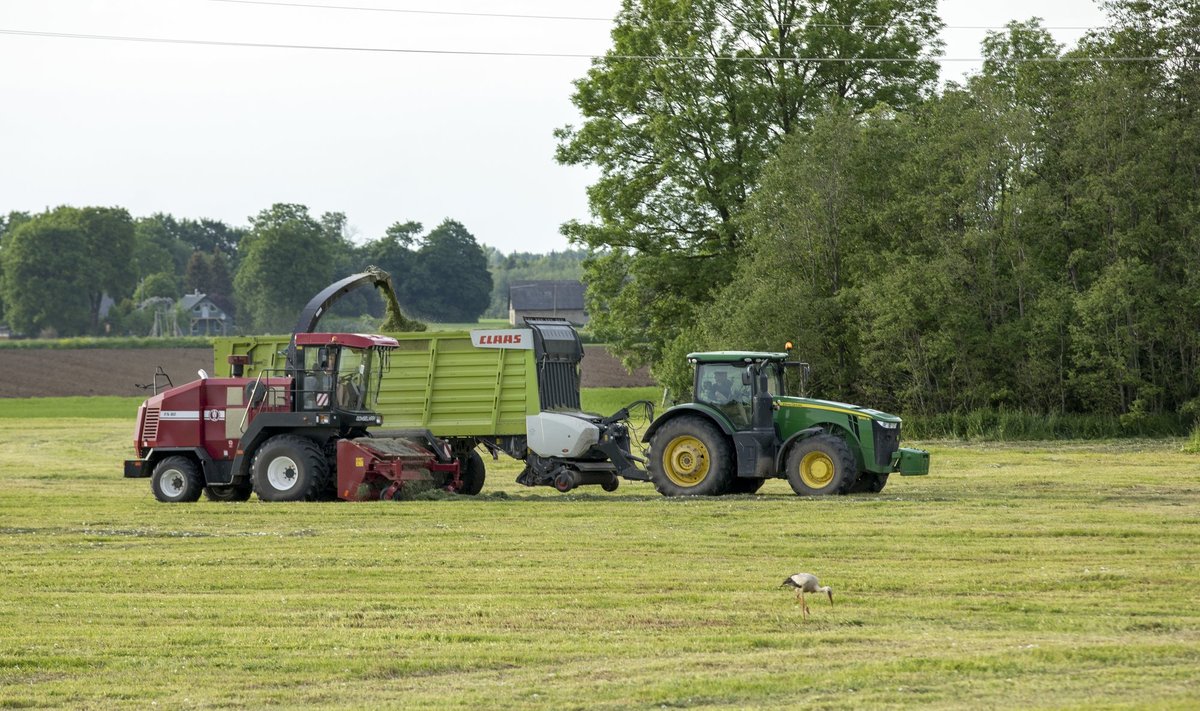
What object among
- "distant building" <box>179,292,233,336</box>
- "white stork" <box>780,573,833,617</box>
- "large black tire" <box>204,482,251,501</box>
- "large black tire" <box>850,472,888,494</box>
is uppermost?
"distant building" <box>179,292,233,336</box>

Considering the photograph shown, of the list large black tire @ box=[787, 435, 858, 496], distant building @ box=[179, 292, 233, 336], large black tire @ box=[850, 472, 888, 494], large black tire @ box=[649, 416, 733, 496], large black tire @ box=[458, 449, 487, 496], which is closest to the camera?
large black tire @ box=[787, 435, 858, 496]

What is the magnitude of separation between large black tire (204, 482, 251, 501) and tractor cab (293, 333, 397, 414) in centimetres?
191

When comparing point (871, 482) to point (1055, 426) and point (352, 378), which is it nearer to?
point (352, 378)

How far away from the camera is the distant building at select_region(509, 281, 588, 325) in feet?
335

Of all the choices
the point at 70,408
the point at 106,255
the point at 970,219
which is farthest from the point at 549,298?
the point at 970,219

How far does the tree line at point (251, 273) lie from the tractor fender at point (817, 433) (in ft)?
260

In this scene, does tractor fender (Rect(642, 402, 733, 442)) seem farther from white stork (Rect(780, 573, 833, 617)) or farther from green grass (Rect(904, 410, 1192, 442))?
green grass (Rect(904, 410, 1192, 442))

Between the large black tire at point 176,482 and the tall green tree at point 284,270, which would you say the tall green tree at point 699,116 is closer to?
the large black tire at point 176,482

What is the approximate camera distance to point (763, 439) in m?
21.9

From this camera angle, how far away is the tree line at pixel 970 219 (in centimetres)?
3547

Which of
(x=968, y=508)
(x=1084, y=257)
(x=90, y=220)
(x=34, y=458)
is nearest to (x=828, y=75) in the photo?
(x=1084, y=257)

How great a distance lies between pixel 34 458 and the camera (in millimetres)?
33469

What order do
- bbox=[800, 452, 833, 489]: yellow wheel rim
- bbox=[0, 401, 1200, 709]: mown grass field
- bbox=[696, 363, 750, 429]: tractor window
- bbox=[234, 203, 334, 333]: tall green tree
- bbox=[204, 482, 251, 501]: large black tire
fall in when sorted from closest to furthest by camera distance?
bbox=[0, 401, 1200, 709]: mown grass field → bbox=[800, 452, 833, 489]: yellow wheel rim → bbox=[696, 363, 750, 429]: tractor window → bbox=[204, 482, 251, 501]: large black tire → bbox=[234, 203, 334, 333]: tall green tree

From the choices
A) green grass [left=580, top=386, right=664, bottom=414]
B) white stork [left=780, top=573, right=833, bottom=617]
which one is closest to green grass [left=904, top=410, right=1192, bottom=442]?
green grass [left=580, top=386, right=664, bottom=414]
